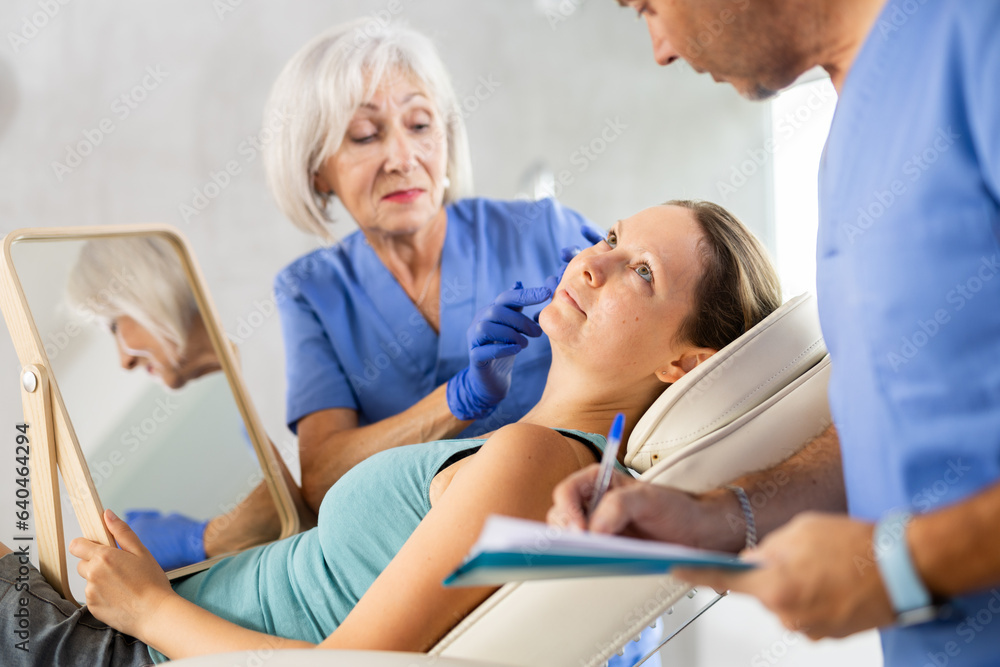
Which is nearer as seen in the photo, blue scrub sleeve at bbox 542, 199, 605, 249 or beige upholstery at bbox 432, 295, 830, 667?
beige upholstery at bbox 432, 295, 830, 667

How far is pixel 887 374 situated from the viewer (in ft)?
2.07

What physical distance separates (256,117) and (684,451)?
6.70 feet

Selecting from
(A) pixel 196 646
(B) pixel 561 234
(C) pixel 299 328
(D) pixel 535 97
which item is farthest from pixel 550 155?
(A) pixel 196 646

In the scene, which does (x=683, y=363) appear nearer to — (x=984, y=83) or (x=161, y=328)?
(x=984, y=83)

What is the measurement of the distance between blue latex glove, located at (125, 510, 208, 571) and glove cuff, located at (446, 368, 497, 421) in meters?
0.52

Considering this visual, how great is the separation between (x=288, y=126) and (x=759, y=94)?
1209mm

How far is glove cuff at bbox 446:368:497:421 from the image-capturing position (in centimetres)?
139

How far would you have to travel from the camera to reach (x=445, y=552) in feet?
2.69

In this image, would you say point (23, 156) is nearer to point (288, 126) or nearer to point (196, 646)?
point (288, 126)

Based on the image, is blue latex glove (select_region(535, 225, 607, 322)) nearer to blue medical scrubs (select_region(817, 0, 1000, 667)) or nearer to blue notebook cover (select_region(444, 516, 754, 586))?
blue medical scrubs (select_region(817, 0, 1000, 667))

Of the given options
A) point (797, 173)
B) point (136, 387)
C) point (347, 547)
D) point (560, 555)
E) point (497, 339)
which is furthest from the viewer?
point (797, 173)

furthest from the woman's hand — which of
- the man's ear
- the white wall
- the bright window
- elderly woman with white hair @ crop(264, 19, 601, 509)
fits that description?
the bright window

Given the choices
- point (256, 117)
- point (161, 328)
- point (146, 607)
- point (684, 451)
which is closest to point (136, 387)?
point (161, 328)

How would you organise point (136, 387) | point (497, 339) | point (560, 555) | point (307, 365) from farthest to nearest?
point (307, 365)
point (136, 387)
point (497, 339)
point (560, 555)
